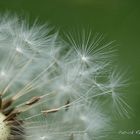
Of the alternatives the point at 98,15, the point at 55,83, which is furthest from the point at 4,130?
the point at 98,15

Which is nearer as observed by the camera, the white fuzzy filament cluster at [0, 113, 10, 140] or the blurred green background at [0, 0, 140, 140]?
the white fuzzy filament cluster at [0, 113, 10, 140]

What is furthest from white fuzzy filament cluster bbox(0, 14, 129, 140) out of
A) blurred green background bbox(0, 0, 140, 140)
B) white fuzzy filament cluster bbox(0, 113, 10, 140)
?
blurred green background bbox(0, 0, 140, 140)

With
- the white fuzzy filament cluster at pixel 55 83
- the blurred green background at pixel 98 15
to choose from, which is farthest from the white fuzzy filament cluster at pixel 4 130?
the blurred green background at pixel 98 15

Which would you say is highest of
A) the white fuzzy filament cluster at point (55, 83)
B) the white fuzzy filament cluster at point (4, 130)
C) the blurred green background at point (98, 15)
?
the blurred green background at point (98, 15)

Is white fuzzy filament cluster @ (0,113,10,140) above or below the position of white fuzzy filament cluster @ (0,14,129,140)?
below

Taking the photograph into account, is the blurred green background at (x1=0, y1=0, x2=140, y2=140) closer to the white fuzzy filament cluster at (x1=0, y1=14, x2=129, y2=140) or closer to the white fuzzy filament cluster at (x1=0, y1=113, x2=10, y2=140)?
the white fuzzy filament cluster at (x1=0, y1=14, x2=129, y2=140)

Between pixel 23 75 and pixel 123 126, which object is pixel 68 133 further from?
pixel 123 126

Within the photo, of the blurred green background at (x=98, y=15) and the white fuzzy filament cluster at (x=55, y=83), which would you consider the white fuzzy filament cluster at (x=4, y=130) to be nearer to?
the white fuzzy filament cluster at (x=55, y=83)
